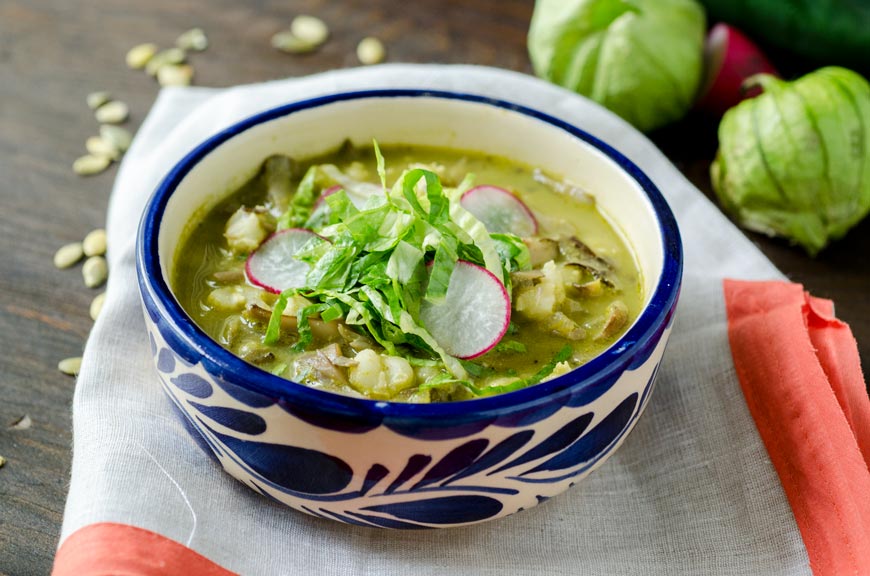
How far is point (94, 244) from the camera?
3.17 metres

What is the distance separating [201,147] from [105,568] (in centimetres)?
118

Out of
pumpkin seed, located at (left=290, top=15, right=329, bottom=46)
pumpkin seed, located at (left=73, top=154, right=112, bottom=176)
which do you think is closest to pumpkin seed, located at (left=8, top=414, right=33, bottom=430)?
pumpkin seed, located at (left=73, top=154, right=112, bottom=176)

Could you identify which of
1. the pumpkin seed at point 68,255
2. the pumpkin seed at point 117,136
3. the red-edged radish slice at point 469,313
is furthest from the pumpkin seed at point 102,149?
the red-edged radish slice at point 469,313

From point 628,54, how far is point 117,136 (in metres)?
1.98

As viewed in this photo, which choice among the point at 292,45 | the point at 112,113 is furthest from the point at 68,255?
the point at 292,45

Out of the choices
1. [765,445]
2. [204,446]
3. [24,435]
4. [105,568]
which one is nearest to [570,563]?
[765,445]

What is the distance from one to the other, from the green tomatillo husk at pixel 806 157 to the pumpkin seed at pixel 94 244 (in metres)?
2.18

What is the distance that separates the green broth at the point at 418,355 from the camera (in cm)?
224

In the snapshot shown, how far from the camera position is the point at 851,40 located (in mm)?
4047

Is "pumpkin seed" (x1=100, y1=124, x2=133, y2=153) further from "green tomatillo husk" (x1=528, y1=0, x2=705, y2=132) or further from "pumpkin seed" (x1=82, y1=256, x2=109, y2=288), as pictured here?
"green tomatillo husk" (x1=528, y1=0, x2=705, y2=132)

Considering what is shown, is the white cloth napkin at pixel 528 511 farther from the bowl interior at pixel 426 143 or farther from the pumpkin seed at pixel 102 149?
the pumpkin seed at pixel 102 149

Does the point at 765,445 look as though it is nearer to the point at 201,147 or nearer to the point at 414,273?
the point at 414,273

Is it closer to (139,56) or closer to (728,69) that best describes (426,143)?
(728,69)

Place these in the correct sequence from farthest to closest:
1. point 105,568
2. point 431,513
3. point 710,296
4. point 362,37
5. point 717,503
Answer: point 362,37 → point 710,296 → point 717,503 → point 431,513 → point 105,568
